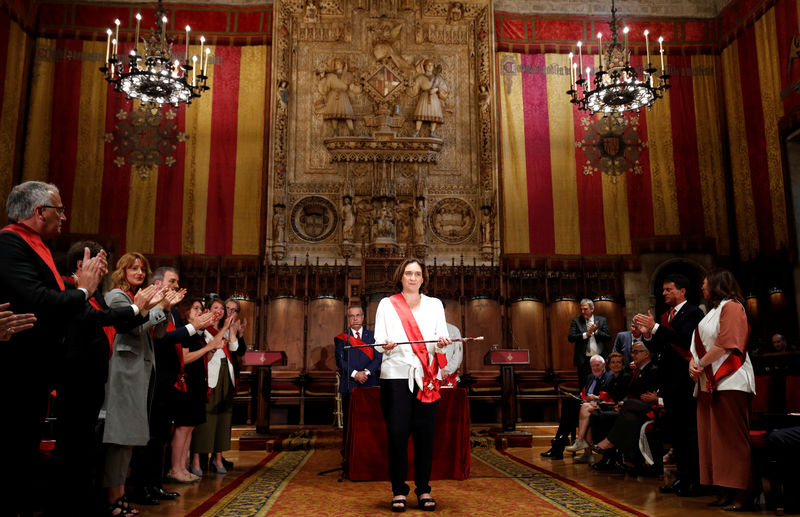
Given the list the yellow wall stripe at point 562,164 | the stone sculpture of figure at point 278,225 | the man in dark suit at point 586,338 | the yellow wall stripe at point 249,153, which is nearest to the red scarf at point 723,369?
the man in dark suit at point 586,338

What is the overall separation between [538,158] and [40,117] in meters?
9.19

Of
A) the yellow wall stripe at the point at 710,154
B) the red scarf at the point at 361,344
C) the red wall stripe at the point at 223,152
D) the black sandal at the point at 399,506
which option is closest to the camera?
the black sandal at the point at 399,506

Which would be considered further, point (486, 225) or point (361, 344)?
point (486, 225)

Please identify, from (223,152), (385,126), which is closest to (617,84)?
(385,126)

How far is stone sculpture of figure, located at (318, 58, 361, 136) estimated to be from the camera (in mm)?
11430

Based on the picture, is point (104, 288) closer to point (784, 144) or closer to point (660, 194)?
point (660, 194)

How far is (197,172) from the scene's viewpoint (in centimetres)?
1119

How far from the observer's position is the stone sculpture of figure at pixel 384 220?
1113 centimetres

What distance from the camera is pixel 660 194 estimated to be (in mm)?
11297

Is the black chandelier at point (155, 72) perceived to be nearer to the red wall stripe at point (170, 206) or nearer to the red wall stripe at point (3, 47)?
the red wall stripe at point (170, 206)

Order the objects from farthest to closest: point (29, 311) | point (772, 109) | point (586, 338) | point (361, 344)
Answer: point (772, 109) < point (586, 338) < point (361, 344) < point (29, 311)

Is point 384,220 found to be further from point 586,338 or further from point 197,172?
point 586,338

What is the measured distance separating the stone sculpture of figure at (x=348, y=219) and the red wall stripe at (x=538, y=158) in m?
3.29

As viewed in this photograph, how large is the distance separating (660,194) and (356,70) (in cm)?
626
